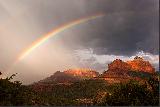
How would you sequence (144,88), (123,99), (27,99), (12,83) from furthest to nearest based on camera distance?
(144,88), (123,99), (12,83), (27,99)

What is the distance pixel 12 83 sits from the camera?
1025 inches

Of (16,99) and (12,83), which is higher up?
(12,83)

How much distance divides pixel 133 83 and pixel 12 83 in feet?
42.8

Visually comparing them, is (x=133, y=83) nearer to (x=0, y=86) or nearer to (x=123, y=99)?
(x=123, y=99)

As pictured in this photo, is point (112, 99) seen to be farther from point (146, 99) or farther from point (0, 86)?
point (0, 86)

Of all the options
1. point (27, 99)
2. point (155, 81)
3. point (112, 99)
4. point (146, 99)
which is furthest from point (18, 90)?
point (155, 81)

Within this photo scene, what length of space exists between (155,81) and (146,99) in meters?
4.28

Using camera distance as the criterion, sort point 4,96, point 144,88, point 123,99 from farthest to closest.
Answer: point 144,88 < point 123,99 < point 4,96

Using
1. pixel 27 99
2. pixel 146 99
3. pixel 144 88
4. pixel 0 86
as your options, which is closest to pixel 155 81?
pixel 144 88

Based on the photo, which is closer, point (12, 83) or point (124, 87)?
point (12, 83)

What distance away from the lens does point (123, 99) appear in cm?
2889

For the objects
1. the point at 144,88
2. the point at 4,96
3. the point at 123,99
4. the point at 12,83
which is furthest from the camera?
the point at 144,88

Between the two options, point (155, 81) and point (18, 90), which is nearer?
point (18, 90)

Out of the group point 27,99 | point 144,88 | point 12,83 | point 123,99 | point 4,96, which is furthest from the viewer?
point 144,88
